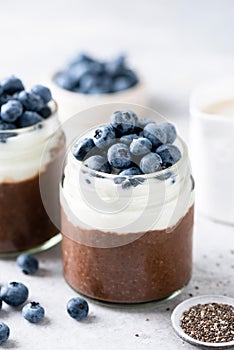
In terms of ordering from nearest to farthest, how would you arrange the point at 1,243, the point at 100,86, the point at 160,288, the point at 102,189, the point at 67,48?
the point at 102,189 → the point at 160,288 → the point at 1,243 → the point at 100,86 → the point at 67,48

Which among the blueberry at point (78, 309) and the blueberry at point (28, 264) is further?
the blueberry at point (28, 264)

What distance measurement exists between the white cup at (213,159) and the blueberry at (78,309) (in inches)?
20.0

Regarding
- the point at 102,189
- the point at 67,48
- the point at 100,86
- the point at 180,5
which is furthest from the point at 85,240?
the point at 180,5

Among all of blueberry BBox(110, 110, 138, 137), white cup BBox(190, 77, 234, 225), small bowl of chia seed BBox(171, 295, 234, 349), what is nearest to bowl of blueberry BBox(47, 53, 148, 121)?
white cup BBox(190, 77, 234, 225)

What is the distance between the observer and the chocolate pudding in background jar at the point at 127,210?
1.51 metres

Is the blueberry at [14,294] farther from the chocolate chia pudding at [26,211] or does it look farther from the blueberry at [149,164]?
the blueberry at [149,164]

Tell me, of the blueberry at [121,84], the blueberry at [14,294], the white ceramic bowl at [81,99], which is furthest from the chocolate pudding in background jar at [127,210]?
the blueberry at [121,84]

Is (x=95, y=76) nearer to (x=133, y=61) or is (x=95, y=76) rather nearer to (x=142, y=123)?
(x=133, y=61)

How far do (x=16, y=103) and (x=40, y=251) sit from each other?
0.36m

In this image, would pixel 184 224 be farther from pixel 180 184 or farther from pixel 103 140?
pixel 103 140

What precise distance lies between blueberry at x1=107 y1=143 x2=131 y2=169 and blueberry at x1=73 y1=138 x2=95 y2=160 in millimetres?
53

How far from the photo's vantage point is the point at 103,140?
153 cm

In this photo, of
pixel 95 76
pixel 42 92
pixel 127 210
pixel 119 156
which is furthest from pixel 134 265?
pixel 95 76

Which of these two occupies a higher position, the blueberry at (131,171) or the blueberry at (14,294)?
the blueberry at (131,171)
